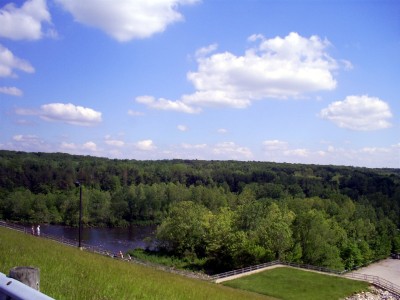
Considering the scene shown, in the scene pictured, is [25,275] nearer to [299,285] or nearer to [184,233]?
[299,285]

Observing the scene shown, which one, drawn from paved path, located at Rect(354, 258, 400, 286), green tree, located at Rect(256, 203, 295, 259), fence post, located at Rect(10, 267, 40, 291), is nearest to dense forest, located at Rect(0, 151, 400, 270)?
green tree, located at Rect(256, 203, 295, 259)

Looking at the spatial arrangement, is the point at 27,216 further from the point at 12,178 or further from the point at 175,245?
the point at 175,245

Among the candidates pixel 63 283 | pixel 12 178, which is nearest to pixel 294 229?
pixel 63 283

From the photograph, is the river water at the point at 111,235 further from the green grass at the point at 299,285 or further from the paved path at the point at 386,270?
the paved path at the point at 386,270

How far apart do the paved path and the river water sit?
1334 inches

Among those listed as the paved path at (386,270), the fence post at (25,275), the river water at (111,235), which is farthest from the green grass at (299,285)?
the river water at (111,235)

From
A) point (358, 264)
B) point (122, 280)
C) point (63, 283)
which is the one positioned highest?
point (63, 283)

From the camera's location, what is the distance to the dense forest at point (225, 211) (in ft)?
169

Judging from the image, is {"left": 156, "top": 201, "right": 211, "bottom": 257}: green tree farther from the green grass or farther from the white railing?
the white railing

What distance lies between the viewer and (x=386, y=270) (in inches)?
2448

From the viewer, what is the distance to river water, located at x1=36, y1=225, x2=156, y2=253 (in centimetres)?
6512

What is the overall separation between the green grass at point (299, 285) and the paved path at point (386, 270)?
79.5 feet

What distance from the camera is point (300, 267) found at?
38562 millimetres

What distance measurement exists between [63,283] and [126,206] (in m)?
95.2
